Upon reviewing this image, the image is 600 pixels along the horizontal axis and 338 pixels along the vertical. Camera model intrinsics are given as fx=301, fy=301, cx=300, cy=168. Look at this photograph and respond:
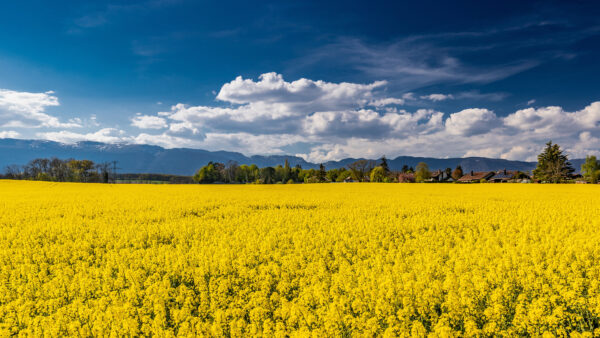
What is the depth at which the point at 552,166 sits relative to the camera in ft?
239

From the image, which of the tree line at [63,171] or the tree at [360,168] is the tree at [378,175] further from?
the tree line at [63,171]

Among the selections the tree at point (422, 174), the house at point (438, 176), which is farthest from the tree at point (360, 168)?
the house at point (438, 176)

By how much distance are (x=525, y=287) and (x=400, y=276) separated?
2.25m

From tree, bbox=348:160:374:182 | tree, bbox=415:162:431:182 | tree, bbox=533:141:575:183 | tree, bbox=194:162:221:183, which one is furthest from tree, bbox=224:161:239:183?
tree, bbox=533:141:575:183

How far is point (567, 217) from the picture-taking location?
1360 cm

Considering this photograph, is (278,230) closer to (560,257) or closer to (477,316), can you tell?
(477,316)

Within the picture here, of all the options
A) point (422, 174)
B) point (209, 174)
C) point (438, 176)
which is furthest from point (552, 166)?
point (209, 174)

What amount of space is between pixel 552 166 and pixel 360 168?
182ft

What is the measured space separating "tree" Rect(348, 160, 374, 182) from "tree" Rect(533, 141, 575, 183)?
159 feet

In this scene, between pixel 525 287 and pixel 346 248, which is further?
pixel 346 248

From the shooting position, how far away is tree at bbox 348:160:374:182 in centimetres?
10619

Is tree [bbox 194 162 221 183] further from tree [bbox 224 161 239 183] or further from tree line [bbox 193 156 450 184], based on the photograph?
tree [bbox 224 161 239 183]

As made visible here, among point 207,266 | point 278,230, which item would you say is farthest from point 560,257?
point 207,266

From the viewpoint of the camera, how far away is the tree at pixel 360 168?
10619 centimetres
